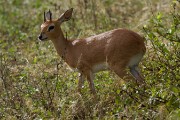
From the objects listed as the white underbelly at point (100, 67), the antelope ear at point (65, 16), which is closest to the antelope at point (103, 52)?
the white underbelly at point (100, 67)

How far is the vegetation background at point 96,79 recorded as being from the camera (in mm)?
6480

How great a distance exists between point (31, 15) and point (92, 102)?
693 centimetres

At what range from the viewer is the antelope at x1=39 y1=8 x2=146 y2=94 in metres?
8.17

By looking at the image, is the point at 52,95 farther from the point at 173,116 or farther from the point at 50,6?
the point at 50,6

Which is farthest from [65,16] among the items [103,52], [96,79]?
[103,52]

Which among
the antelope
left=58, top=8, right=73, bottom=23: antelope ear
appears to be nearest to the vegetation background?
the antelope

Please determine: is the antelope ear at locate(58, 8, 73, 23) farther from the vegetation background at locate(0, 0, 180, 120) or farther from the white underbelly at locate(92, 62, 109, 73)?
the white underbelly at locate(92, 62, 109, 73)

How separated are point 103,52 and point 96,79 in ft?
2.55

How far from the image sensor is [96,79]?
907 centimetres

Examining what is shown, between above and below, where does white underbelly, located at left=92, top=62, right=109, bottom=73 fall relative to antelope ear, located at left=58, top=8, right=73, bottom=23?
below

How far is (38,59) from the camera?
34.6ft

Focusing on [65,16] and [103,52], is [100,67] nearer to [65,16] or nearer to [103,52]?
[103,52]

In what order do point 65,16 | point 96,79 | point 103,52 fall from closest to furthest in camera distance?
point 103,52
point 96,79
point 65,16

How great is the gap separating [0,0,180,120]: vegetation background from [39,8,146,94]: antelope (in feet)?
0.56
